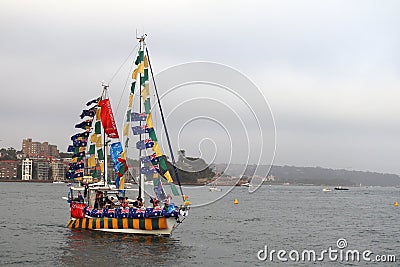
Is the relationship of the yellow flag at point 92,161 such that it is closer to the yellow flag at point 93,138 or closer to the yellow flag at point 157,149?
the yellow flag at point 93,138

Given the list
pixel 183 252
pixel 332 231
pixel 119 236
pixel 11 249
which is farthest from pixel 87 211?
pixel 332 231

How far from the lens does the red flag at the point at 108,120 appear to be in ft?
182

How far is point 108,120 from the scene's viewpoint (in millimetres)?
56250

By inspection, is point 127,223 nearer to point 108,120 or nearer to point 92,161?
point 108,120

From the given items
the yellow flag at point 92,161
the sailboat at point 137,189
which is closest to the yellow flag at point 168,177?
the sailboat at point 137,189

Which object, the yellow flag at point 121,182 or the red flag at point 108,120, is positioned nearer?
the yellow flag at point 121,182

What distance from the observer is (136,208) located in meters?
48.3

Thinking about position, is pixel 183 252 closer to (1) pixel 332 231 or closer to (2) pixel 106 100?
(2) pixel 106 100

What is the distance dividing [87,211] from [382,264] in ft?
84.4
